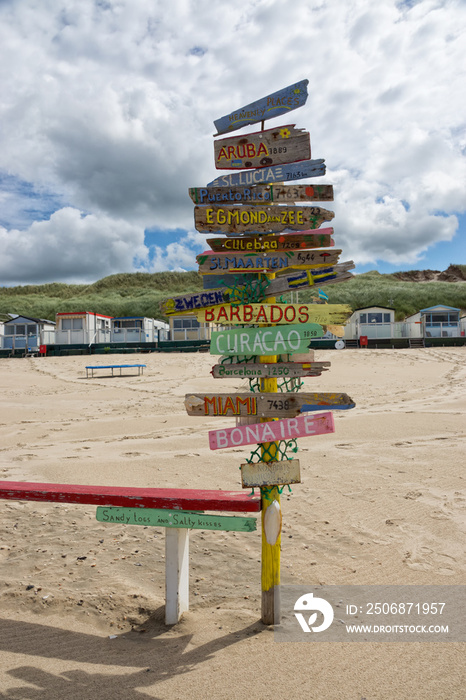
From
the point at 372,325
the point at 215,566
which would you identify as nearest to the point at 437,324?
the point at 372,325

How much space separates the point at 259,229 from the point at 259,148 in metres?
0.65

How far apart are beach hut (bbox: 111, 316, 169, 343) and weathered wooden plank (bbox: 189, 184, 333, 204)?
30.2m

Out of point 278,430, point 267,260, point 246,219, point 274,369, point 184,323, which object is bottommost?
point 278,430

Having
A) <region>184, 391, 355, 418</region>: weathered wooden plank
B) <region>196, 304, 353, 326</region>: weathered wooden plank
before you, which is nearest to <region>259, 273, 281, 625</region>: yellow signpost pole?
<region>184, 391, 355, 418</region>: weathered wooden plank

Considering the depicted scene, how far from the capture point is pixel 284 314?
3.46 metres

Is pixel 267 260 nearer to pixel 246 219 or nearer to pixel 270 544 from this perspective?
pixel 246 219

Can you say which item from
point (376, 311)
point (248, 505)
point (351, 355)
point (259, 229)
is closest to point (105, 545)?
point (248, 505)

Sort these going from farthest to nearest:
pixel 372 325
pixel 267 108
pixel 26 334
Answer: pixel 26 334 → pixel 372 325 → pixel 267 108

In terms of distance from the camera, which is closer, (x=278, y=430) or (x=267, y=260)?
(x=278, y=430)

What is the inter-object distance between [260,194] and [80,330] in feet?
102

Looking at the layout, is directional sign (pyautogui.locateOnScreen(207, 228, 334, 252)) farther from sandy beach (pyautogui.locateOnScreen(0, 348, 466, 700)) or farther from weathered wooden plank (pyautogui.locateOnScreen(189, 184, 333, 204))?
sandy beach (pyautogui.locateOnScreen(0, 348, 466, 700))

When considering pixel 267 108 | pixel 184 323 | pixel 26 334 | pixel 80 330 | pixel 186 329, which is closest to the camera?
pixel 267 108

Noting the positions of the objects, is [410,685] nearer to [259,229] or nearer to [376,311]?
[259,229]

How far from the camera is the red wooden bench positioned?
339cm
